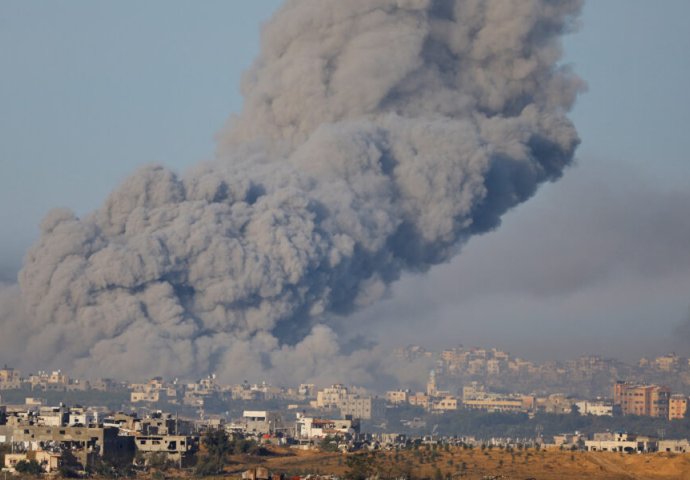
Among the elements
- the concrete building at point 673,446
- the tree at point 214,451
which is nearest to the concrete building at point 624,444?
the concrete building at point 673,446

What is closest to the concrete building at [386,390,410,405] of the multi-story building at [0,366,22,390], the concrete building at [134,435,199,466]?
the multi-story building at [0,366,22,390]

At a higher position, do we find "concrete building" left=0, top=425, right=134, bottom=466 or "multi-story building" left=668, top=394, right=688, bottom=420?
"multi-story building" left=668, top=394, right=688, bottom=420

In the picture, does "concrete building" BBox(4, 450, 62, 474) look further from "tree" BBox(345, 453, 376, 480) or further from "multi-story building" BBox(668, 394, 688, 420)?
"multi-story building" BBox(668, 394, 688, 420)

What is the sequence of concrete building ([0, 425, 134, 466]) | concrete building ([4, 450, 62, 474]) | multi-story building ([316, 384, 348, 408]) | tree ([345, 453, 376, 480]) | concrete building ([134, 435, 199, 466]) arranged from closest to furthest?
1. tree ([345, 453, 376, 480])
2. concrete building ([4, 450, 62, 474])
3. concrete building ([0, 425, 134, 466])
4. concrete building ([134, 435, 199, 466])
5. multi-story building ([316, 384, 348, 408])

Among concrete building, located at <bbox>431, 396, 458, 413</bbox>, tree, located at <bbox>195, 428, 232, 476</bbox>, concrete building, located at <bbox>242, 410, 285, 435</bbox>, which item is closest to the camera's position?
tree, located at <bbox>195, 428, 232, 476</bbox>

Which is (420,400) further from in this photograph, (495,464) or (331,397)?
(495,464)

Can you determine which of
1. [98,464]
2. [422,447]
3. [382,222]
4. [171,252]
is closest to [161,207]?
[171,252]

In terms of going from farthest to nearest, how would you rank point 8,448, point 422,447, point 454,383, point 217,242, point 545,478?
point 454,383, point 217,242, point 422,447, point 8,448, point 545,478

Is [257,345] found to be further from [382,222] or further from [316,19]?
[316,19]

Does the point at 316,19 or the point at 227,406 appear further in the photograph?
the point at 227,406
